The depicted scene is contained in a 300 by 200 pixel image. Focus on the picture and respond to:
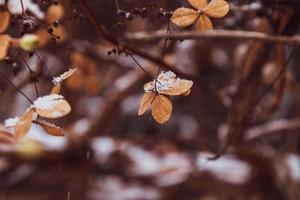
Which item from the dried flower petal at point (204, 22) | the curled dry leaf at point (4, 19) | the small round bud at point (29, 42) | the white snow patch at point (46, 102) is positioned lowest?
the white snow patch at point (46, 102)

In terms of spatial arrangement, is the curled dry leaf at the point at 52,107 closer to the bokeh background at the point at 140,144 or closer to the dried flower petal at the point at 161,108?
the dried flower petal at the point at 161,108

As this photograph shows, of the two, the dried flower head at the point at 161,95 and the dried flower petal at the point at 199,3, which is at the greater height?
the dried flower petal at the point at 199,3

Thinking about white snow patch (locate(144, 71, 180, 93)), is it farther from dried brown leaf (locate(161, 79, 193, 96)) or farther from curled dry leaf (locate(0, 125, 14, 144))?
curled dry leaf (locate(0, 125, 14, 144))

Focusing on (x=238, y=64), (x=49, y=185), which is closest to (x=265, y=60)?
(x=238, y=64)

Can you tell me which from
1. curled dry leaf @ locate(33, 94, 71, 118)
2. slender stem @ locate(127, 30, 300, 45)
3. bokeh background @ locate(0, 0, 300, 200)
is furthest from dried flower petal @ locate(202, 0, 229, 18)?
bokeh background @ locate(0, 0, 300, 200)

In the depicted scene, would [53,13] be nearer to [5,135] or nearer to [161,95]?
[5,135]

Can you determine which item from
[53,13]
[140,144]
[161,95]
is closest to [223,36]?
[53,13]

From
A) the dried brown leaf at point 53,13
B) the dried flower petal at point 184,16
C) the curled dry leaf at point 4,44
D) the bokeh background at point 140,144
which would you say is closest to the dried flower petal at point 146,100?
the dried flower petal at point 184,16
